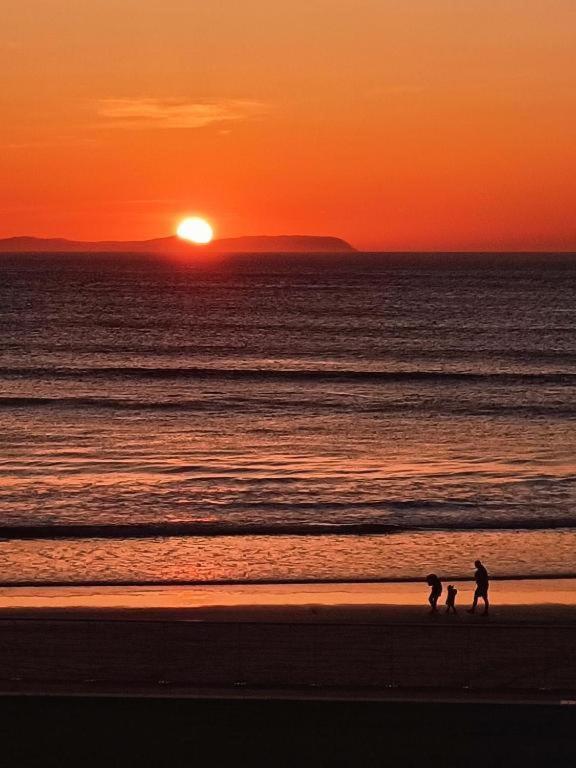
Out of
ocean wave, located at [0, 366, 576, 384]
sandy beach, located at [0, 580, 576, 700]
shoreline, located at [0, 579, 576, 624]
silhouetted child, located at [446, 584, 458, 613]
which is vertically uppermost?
sandy beach, located at [0, 580, 576, 700]

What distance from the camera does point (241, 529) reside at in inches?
1275

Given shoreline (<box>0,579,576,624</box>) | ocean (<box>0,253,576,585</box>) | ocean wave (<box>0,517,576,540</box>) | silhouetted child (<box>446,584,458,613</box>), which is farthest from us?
ocean wave (<box>0,517,576,540</box>)

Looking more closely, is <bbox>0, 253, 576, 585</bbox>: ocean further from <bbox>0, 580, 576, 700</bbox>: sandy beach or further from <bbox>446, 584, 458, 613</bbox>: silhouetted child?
<bbox>0, 580, 576, 700</bbox>: sandy beach

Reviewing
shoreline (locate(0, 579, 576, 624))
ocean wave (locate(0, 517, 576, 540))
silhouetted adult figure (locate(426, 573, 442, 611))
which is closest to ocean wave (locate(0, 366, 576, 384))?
ocean wave (locate(0, 517, 576, 540))

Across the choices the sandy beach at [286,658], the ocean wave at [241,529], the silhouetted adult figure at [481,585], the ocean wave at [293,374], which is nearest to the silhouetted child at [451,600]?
the silhouetted adult figure at [481,585]

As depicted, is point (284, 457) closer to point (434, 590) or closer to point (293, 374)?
point (434, 590)

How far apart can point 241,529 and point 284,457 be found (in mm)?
11217

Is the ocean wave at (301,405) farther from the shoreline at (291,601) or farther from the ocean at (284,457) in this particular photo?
the shoreline at (291,601)

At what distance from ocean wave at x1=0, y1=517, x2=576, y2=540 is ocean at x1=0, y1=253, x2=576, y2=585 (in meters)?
0.08

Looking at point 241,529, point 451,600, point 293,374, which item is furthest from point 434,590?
point 293,374

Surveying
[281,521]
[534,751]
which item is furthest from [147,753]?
[281,521]

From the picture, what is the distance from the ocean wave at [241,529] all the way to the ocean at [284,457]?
0.26ft

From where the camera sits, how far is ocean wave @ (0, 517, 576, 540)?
31.9 metres

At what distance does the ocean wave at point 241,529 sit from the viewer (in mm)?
31922
